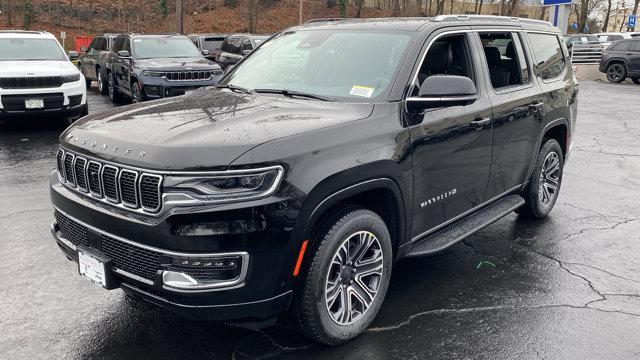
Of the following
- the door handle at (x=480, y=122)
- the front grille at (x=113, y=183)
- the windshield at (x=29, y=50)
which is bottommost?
the front grille at (x=113, y=183)

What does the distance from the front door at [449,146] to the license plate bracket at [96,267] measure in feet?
6.40

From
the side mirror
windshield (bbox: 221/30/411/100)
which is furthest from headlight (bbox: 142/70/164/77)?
the side mirror

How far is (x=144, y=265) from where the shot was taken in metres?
2.94

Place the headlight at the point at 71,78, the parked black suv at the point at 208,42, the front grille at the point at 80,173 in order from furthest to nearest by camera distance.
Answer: the parked black suv at the point at 208,42, the headlight at the point at 71,78, the front grille at the point at 80,173

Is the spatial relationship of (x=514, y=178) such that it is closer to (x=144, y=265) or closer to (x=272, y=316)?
(x=272, y=316)

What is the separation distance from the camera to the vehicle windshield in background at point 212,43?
864 inches

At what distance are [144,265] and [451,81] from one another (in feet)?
7.20

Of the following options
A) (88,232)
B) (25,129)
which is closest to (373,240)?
(88,232)

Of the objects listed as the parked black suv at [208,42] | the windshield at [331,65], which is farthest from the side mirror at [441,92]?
the parked black suv at [208,42]

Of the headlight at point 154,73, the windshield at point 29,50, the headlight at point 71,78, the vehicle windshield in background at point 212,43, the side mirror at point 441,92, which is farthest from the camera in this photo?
the vehicle windshield in background at point 212,43

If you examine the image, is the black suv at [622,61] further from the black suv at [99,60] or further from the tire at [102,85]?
the tire at [102,85]

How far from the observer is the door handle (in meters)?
4.26

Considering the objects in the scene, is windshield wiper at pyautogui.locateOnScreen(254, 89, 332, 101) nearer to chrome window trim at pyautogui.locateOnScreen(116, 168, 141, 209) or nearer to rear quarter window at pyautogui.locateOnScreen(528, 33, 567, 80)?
chrome window trim at pyautogui.locateOnScreen(116, 168, 141, 209)

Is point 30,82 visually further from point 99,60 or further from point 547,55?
point 547,55
